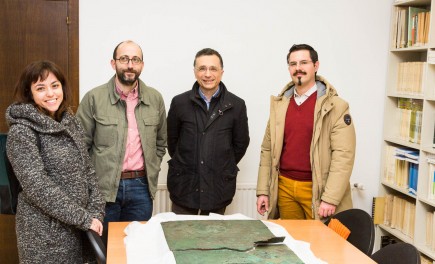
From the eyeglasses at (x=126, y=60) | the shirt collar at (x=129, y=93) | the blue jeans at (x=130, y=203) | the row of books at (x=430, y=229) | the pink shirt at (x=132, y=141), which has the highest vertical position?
the eyeglasses at (x=126, y=60)

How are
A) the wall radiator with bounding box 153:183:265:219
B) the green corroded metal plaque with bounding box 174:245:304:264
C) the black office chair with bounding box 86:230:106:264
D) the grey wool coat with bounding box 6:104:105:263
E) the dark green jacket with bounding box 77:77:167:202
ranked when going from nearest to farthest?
the green corroded metal plaque with bounding box 174:245:304:264 → the black office chair with bounding box 86:230:106:264 → the grey wool coat with bounding box 6:104:105:263 → the dark green jacket with bounding box 77:77:167:202 → the wall radiator with bounding box 153:183:265:219

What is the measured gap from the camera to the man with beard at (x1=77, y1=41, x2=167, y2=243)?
278cm

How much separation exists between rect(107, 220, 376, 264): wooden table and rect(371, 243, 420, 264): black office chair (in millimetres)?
103

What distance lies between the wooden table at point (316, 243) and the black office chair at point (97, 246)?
0.09 ft

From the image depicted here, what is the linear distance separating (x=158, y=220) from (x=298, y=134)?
3.58ft

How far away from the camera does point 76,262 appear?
229 cm

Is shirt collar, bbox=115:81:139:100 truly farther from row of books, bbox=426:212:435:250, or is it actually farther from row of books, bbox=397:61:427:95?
row of books, bbox=426:212:435:250

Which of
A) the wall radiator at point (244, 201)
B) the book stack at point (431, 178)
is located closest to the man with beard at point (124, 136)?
the wall radiator at point (244, 201)

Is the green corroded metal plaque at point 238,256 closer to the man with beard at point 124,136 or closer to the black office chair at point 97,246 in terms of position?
the black office chair at point 97,246

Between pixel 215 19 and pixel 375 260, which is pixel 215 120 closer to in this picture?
pixel 215 19

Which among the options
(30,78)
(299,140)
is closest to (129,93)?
(30,78)

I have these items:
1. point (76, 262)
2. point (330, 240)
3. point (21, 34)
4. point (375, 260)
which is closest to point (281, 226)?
point (330, 240)

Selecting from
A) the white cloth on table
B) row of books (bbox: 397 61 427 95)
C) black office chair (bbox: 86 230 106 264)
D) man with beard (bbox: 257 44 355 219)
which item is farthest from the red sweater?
black office chair (bbox: 86 230 106 264)

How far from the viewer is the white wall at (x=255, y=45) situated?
357cm
